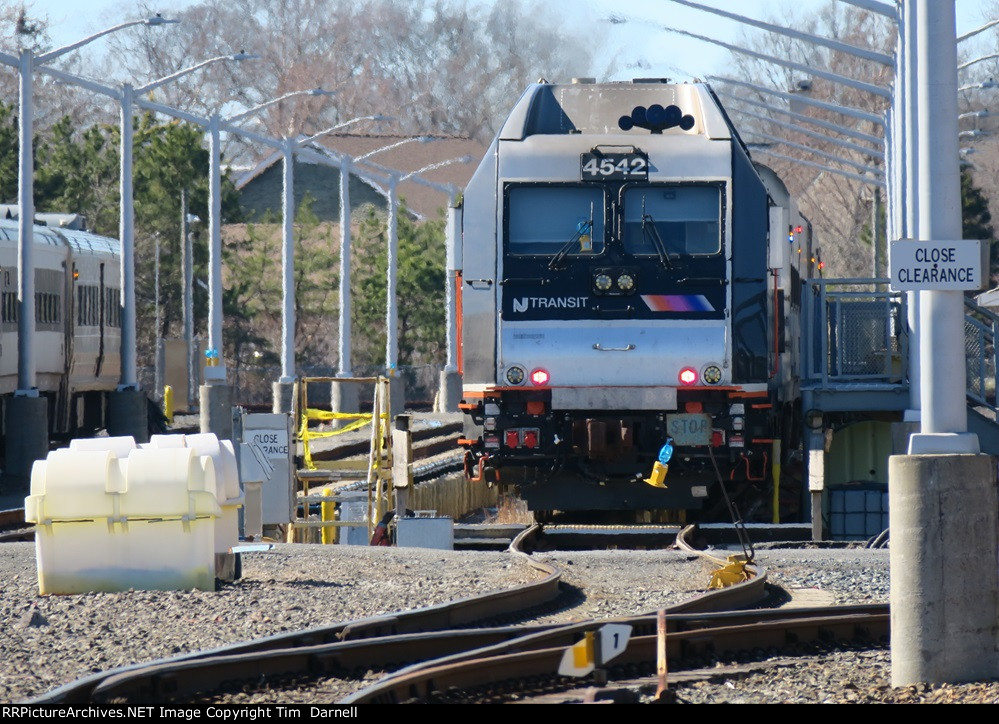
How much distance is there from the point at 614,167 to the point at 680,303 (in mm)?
1445

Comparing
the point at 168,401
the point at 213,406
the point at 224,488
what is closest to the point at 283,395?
the point at 168,401

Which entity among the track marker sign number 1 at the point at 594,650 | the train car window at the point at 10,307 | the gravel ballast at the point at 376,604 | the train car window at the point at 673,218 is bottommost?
the gravel ballast at the point at 376,604

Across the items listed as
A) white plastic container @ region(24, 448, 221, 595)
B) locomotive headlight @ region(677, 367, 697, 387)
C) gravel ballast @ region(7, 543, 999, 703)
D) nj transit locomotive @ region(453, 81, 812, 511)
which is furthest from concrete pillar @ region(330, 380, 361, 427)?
white plastic container @ region(24, 448, 221, 595)

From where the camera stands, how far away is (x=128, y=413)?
32094mm

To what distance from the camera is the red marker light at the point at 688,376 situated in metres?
17.1

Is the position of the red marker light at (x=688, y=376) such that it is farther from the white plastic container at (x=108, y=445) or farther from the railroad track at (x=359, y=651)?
the white plastic container at (x=108, y=445)

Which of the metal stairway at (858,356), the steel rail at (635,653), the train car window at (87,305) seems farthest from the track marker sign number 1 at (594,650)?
the train car window at (87,305)

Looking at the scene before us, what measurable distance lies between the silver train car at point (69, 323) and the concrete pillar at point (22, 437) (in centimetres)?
63

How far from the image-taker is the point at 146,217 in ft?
191

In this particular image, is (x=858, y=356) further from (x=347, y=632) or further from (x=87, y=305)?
(x=87, y=305)

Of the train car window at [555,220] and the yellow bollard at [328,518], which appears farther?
the yellow bollard at [328,518]

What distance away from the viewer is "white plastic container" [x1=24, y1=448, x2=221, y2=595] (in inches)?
488

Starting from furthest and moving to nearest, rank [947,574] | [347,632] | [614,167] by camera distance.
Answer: [614,167]
[347,632]
[947,574]

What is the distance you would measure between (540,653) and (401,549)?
705 centimetres
